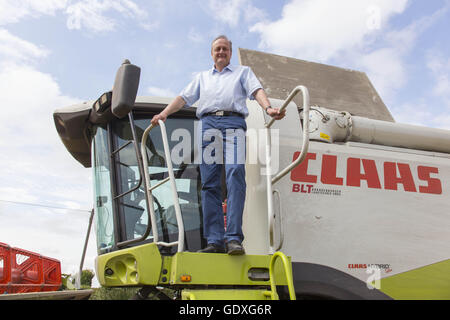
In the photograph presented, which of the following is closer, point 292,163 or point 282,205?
point 292,163

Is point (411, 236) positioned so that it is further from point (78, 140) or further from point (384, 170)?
point (78, 140)

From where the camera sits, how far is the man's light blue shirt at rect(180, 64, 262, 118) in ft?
9.33

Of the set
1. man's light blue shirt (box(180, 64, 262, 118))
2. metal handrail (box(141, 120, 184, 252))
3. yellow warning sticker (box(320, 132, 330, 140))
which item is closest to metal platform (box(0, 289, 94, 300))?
metal handrail (box(141, 120, 184, 252))

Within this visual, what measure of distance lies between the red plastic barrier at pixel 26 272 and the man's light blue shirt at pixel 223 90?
7.70m

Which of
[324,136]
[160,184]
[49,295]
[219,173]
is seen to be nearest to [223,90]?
[219,173]

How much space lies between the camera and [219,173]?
277 centimetres

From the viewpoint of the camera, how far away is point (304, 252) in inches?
117

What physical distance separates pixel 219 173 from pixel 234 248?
1.78 ft

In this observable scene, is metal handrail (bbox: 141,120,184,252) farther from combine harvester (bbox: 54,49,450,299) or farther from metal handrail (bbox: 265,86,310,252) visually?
metal handrail (bbox: 265,86,310,252)

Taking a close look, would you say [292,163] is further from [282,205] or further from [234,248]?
[234,248]

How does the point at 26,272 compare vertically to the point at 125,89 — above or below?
below

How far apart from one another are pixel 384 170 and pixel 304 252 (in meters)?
1.06

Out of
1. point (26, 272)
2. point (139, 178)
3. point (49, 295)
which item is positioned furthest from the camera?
point (26, 272)
